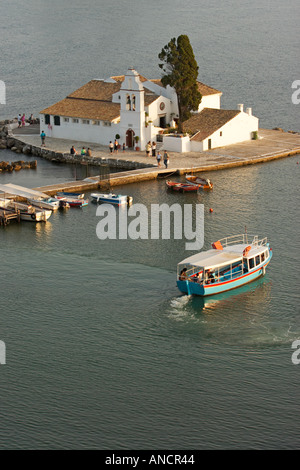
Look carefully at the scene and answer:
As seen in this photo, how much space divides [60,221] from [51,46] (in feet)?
421

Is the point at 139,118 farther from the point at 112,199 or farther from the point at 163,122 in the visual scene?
the point at 112,199

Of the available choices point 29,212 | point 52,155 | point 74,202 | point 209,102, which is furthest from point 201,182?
point 209,102

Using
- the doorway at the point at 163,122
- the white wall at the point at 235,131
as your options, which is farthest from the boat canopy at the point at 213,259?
the doorway at the point at 163,122

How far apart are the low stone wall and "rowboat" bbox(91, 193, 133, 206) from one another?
11027 mm

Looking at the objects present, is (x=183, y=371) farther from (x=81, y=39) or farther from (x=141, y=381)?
(x=81, y=39)

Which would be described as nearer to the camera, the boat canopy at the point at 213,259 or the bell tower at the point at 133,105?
the boat canopy at the point at 213,259

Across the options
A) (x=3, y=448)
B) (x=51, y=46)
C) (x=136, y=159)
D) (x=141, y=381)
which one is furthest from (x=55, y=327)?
(x=51, y=46)

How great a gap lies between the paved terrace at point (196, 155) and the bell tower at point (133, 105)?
2.28 m

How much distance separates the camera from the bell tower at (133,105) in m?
81.2

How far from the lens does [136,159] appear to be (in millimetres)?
79500

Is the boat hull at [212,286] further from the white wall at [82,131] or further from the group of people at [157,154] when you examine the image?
the white wall at [82,131]

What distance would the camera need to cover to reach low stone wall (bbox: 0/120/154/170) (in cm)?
7888

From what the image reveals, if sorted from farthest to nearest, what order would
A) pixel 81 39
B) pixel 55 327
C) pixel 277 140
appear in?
pixel 81 39, pixel 277 140, pixel 55 327
